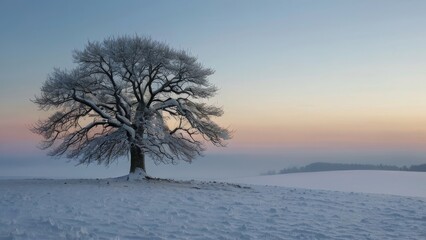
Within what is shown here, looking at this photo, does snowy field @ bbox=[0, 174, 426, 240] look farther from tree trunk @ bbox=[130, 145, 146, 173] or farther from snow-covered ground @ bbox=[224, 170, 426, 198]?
tree trunk @ bbox=[130, 145, 146, 173]

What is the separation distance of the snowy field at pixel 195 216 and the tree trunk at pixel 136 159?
22.2 ft

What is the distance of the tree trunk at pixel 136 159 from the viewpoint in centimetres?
2395

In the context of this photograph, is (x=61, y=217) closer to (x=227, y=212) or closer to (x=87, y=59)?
(x=227, y=212)

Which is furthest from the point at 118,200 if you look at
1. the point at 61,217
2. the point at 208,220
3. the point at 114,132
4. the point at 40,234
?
the point at 114,132

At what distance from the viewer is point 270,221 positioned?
457 inches

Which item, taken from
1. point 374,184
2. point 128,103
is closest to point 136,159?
point 128,103

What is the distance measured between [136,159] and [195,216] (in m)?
12.9

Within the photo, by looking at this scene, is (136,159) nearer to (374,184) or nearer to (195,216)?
(195,216)

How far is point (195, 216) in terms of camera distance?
1188 cm

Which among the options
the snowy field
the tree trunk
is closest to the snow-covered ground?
the snowy field

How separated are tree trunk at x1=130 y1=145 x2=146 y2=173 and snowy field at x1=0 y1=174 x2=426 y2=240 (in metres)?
6.76

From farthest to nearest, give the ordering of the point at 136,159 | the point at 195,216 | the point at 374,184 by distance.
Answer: the point at 374,184 → the point at 136,159 → the point at 195,216

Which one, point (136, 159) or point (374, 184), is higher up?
point (136, 159)

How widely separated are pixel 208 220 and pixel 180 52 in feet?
50.4
